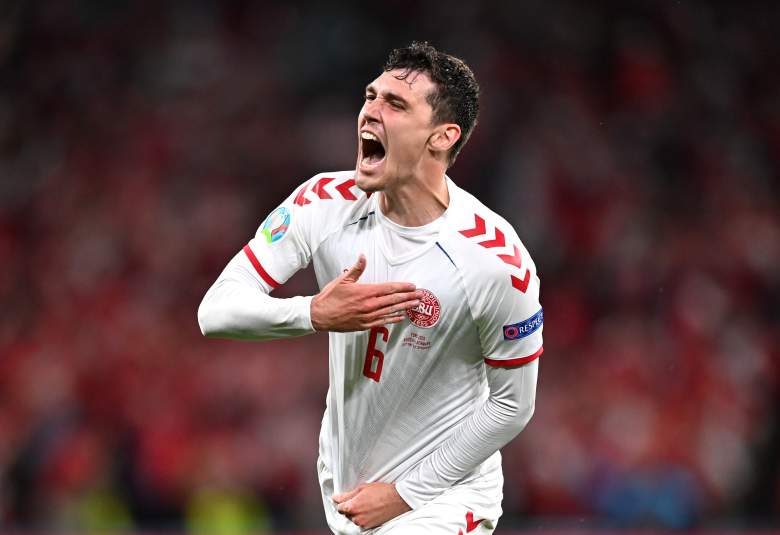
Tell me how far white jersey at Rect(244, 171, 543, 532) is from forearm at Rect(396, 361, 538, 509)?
0.19 ft

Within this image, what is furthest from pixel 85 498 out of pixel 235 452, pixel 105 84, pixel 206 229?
pixel 105 84

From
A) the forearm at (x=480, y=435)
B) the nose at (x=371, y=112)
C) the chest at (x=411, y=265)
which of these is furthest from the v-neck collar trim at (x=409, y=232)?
the forearm at (x=480, y=435)

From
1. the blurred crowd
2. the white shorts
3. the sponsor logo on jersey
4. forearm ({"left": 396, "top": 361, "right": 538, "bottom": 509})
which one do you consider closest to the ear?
the sponsor logo on jersey

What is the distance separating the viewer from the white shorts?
3.87 metres

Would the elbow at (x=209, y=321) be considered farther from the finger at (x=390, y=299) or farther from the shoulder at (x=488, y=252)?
the shoulder at (x=488, y=252)

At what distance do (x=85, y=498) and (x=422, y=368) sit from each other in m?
4.73

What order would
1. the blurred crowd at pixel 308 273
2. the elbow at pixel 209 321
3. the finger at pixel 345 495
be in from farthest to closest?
the blurred crowd at pixel 308 273 < the finger at pixel 345 495 < the elbow at pixel 209 321

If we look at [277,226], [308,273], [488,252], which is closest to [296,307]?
[277,226]

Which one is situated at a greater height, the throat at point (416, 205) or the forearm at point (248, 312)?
the throat at point (416, 205)

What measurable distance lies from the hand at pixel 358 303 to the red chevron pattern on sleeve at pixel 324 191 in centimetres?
45

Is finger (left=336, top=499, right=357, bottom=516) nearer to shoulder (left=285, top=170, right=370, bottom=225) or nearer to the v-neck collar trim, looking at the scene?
the v-neck collar trim

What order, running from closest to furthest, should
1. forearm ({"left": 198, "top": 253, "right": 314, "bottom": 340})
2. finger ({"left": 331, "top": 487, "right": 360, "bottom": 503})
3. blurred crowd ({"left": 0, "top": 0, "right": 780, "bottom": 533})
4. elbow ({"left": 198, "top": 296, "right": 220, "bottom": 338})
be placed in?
1. forearm ({"left": 198, "top": 253, "right": 314, "bottom": 340})
2. elbow ({"left": 198, "top": 296, "right": 220, "bottom": 338})
3. finger ({"left": 331, "top": 487, "right": 360, "bottom": 503})
4. blurred crowd ({"left": 0, "top": 0, "right": 780, "bottom": 533})

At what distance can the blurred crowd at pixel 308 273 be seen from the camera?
8.22m

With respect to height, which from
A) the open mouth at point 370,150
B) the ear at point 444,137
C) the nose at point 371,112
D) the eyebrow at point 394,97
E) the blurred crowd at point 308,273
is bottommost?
the blurred crowd at point 308,273
